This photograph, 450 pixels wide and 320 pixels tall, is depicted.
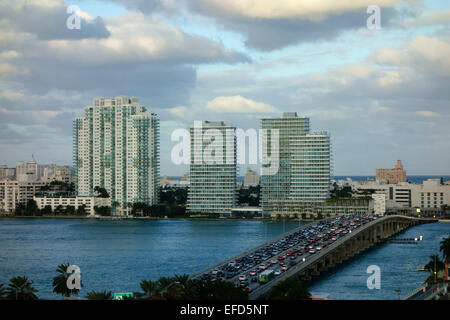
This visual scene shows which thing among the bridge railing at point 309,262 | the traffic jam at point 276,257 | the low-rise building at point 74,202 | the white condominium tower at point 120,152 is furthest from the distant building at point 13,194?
the bridge railing at point 309,262

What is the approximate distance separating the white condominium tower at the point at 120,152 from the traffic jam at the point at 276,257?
698 inches

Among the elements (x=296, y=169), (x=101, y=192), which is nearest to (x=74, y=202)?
(x=101, y=192)

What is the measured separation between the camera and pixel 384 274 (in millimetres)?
16391

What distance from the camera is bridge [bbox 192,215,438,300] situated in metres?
12.9

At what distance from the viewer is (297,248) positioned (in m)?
18.8

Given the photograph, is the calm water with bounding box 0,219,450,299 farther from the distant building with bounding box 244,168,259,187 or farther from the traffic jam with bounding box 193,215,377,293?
the distant building with bounding box 244,168,259,187

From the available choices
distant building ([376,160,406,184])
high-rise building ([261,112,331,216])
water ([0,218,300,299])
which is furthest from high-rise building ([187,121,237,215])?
distant building ([376,160,406,184])

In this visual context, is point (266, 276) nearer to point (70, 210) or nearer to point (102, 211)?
point (102, 211)

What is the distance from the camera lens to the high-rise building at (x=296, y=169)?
3834 centimetres

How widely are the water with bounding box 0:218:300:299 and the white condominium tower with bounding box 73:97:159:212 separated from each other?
14.1 ft

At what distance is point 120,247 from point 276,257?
8291 mm

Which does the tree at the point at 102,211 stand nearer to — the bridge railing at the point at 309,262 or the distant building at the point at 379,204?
the distant building at the point at 379,204
